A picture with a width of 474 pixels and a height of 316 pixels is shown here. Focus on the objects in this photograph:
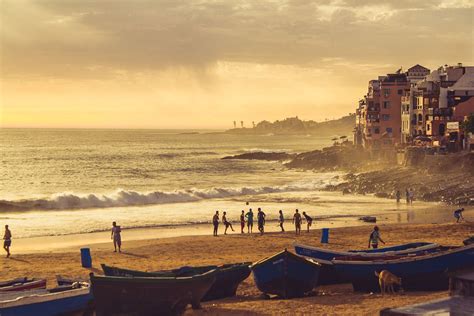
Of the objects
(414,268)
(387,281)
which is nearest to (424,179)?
(414,268)

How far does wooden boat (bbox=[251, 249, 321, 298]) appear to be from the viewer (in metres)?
19.2

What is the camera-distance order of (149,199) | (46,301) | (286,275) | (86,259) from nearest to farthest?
1. (46,301)
2. (286,275)
3. (86,259)
4. (149,199)

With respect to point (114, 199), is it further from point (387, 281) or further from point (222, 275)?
point (387, 281)

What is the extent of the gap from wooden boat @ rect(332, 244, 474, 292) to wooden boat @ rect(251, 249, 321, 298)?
47.6 inches

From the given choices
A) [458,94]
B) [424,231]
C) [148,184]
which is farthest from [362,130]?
[424,231]

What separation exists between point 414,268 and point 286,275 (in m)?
3.93

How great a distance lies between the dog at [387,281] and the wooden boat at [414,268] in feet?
1.27

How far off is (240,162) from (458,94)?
54865 millimetres

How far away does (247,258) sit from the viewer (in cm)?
2773

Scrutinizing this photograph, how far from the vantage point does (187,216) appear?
157 feet

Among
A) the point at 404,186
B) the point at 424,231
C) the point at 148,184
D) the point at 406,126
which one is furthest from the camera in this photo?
the point at 406,126

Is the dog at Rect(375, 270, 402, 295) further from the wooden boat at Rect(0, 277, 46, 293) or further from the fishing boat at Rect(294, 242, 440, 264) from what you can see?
the wooden boat at Rect(0, 277, 46, 293)

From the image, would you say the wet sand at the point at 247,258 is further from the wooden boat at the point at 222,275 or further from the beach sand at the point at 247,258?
the wooden boat at the point at 222,275

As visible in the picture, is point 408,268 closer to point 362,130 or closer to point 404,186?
point 404,186
